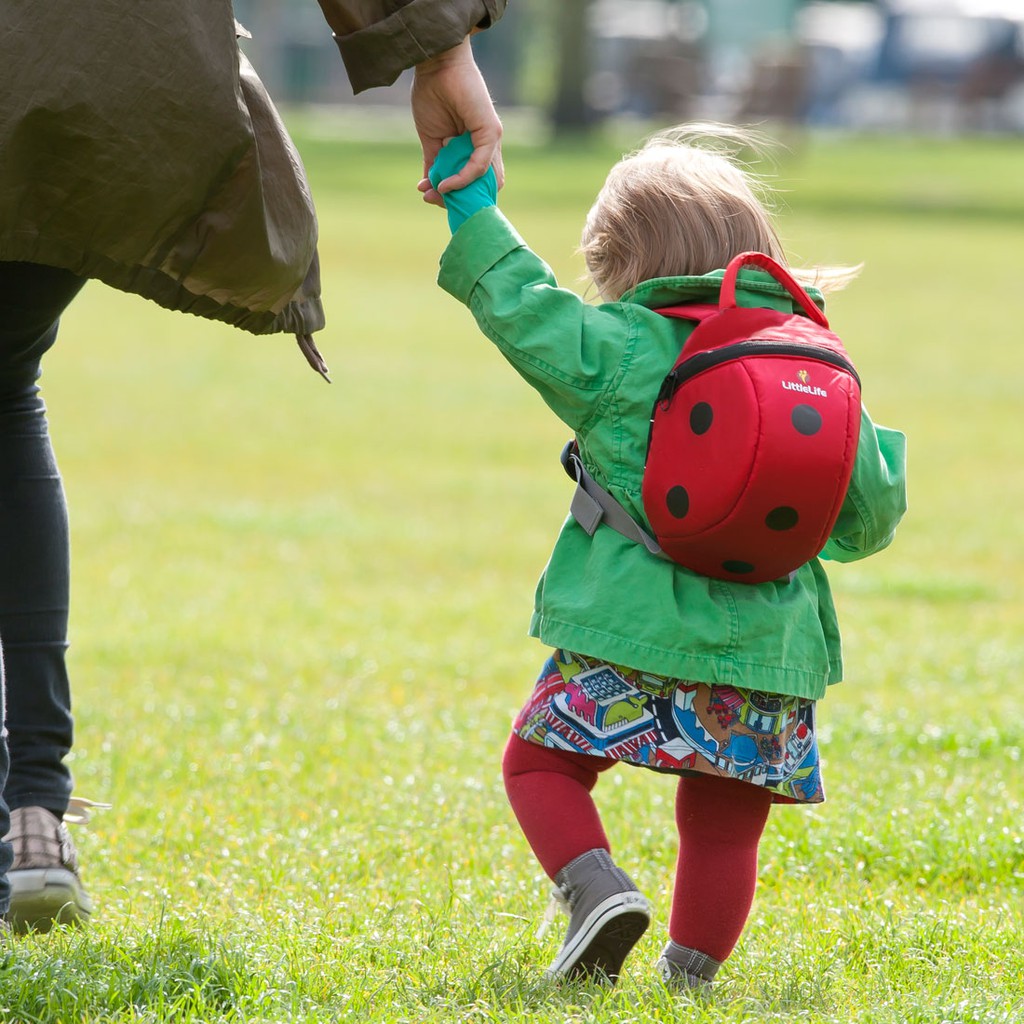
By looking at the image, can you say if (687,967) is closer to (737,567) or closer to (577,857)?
(577,857)

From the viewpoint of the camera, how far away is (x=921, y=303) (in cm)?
1814

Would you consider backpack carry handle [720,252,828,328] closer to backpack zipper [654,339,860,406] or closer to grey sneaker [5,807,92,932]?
backpack zipper [654,339,860,406]

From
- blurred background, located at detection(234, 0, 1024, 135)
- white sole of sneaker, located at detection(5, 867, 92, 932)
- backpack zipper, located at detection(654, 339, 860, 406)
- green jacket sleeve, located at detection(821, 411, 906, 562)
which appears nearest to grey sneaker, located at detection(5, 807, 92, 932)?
white sole of sneaker, located at detection(5, 867, 92, 932)

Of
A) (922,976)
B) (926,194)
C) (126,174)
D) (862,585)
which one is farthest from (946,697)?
(926,194)

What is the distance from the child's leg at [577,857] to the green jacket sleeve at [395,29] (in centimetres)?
109

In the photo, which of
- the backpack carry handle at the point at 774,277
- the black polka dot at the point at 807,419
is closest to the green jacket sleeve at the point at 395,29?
the backpack carry handle at the point at 774,277

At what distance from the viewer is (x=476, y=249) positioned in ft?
8.99

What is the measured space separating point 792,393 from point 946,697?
9.01 feet

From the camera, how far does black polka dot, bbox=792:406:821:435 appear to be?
8.39 ft

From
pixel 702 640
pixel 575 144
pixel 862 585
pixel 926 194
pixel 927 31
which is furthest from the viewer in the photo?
pixel 927 31

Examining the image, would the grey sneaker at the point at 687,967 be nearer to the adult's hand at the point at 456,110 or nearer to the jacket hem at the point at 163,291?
the jacket hem at the point at 163,291

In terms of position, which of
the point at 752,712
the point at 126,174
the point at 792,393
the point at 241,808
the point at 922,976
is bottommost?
the point at 241,808

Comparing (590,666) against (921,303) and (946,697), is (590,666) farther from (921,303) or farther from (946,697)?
(921,303)

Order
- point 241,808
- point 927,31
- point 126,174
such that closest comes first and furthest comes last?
point 126,174 → point 241,808 → point 927,31
